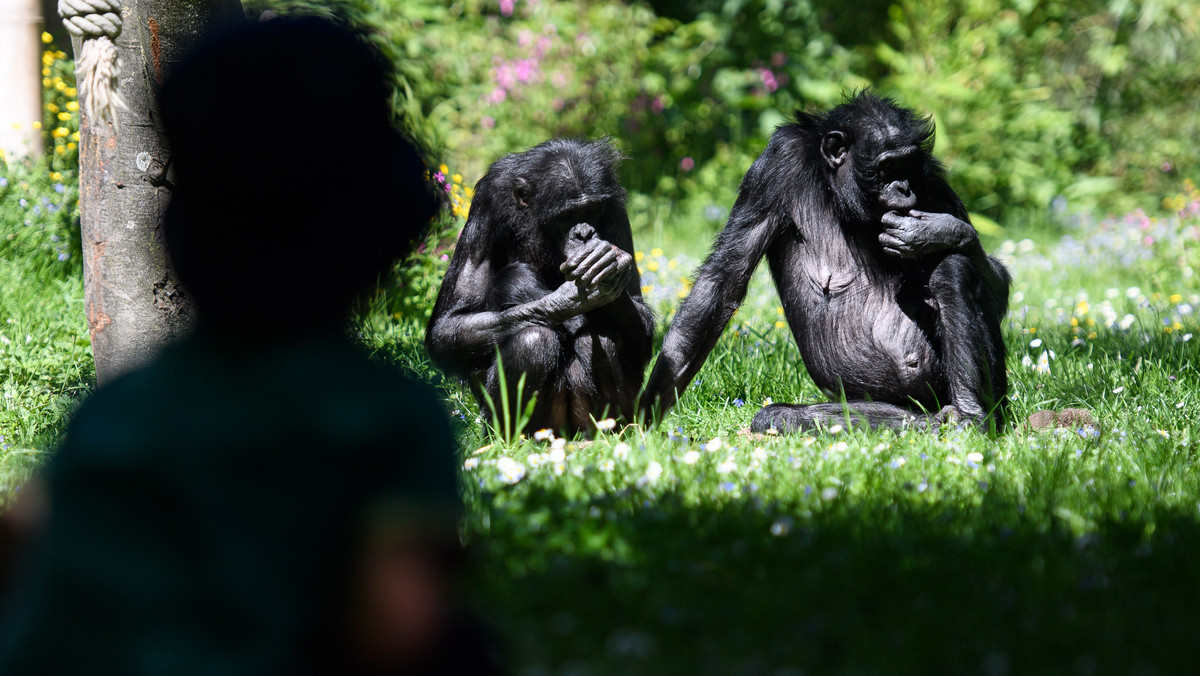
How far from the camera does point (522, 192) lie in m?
4.07

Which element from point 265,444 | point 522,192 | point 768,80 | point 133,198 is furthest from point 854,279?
point 768,80

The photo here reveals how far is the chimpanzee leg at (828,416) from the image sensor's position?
420cm

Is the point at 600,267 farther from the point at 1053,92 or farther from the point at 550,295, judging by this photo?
the point at 1053,92

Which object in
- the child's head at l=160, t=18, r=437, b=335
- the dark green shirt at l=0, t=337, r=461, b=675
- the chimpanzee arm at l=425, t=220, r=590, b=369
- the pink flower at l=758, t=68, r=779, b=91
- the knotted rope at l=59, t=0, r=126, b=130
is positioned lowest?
the pink flower at l=758, t=68, r=779, b=91

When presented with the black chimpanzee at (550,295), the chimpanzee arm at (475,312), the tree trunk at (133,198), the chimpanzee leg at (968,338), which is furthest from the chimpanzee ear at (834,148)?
the tree trunk at (133,198)

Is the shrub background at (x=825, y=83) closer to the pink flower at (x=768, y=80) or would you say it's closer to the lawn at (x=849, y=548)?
the pink flower at (x=768, y=80)

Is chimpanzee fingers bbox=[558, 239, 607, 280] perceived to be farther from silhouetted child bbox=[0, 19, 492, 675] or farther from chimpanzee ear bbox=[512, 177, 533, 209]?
silhouetted child bbox=[0, 19, 492, 675]

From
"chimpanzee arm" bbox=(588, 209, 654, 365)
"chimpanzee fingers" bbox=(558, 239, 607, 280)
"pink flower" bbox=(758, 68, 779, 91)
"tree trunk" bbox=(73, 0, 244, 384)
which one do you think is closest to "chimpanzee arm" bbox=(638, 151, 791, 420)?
"chimpanzee arm" bbox=(588, 209, 654, 365)

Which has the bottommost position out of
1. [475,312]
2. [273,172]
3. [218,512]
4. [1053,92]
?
[1053,92]

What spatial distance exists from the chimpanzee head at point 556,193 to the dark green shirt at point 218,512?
2513mm

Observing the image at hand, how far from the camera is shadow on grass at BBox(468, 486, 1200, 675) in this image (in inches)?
80.0

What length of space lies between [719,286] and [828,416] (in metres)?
0.68

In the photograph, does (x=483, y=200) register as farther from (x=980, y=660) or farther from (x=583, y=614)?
(x=980, y=660)

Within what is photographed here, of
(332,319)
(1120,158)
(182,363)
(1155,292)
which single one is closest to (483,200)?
(332,319)
